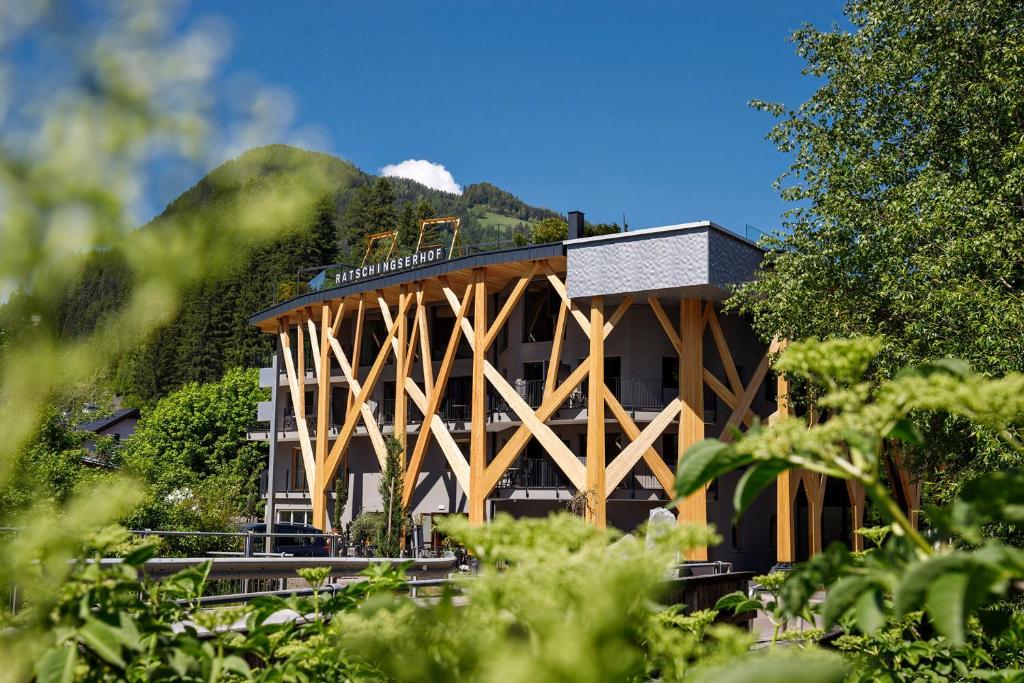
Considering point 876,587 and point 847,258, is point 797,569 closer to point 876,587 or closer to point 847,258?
point 876,587

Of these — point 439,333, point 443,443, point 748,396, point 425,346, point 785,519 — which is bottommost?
point 785,519

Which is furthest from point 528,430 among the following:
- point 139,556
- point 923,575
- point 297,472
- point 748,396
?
point 923,575

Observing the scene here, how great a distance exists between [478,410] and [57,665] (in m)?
35.1

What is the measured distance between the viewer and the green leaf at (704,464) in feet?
5.88

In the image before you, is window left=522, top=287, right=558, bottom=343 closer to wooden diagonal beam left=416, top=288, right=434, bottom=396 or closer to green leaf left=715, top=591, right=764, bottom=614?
wooden diagonal beam left=416, top=288, right=434, bottom=396

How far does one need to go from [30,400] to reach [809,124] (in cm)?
2683

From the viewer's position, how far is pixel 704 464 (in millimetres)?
1807

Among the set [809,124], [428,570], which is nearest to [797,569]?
[428,570]

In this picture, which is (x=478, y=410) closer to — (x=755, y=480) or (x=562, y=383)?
(x=562, y=383)

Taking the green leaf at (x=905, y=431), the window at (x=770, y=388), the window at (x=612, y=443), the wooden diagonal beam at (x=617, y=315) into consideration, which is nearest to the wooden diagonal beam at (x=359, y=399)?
the window at (x=612, y=443)

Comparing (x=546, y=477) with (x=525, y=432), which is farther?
(x=546, y=477)

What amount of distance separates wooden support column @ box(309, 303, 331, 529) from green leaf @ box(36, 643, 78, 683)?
142ft

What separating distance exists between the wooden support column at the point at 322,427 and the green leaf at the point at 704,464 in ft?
143

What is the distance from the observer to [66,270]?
3.91ft
